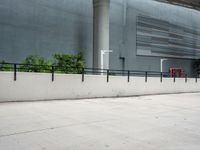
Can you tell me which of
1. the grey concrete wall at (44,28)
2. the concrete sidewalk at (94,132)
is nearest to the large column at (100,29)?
the grey concrete wall at (44,28)

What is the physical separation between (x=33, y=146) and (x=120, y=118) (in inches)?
155

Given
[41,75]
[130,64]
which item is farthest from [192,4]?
[41,75]

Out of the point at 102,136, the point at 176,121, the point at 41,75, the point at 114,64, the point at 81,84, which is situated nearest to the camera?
the point at 102,136

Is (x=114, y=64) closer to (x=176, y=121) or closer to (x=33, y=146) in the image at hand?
(x=176, y=121)

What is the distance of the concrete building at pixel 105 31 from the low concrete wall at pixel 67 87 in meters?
5.15

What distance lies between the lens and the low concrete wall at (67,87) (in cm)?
1180

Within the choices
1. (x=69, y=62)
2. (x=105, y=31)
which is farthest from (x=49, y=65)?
(x=105, y=31)

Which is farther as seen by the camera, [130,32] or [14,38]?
[130,32]

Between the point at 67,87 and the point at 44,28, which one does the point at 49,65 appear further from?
the point at 44,28

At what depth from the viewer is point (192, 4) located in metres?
28.0

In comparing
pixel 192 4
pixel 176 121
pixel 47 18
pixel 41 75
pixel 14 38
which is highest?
pixel 192 4

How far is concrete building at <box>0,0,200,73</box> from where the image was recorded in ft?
63.4

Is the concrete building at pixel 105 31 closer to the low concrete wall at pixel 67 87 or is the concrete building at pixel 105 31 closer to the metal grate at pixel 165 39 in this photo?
A: the metal grate at pixel 165 39

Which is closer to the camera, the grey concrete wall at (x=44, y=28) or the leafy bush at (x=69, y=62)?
the leafy bush at (x=69, y=62)
